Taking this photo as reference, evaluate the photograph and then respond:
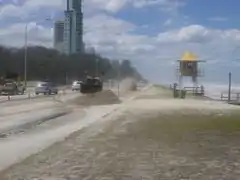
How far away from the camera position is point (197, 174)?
1244 cm

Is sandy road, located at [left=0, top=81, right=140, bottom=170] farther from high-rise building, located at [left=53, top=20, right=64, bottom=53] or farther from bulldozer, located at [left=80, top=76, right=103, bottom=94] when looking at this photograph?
high-rise building, located at [left=53, top=20, right=64, bottom=53]

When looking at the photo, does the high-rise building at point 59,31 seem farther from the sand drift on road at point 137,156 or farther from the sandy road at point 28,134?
the sand drift on road at point 137,156

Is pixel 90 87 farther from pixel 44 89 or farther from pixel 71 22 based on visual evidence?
pixel 71 22

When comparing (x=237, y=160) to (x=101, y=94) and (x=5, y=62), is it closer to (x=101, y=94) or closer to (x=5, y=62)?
(x=101, y=94)

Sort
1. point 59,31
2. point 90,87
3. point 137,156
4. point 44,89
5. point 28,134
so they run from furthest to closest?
point 59,31 < point 44,89 < point 90,87 < point 28,134 < point 137,156

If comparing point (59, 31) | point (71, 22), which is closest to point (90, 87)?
point (71, 22)

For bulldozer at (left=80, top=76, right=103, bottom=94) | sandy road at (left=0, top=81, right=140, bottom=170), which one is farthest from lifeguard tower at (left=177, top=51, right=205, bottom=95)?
sandy road at (left=0, top=81, right=140, bottom=170)

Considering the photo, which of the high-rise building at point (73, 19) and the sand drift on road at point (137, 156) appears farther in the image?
the high-rise building at point (73, 19)

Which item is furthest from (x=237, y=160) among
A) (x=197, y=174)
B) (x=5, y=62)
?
(x=5, y=62)

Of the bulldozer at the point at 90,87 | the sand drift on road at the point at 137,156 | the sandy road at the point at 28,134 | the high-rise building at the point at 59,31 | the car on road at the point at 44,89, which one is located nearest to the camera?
the sand drift on road at the point at 137,156

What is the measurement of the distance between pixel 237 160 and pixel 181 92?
55446 millimetres

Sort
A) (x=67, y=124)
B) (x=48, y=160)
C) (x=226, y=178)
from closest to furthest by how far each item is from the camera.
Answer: (x=226, y=178)
(x=48, y=160)
(x=67, y=124)

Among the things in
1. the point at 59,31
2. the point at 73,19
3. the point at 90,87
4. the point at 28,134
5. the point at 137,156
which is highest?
the point at 73,19

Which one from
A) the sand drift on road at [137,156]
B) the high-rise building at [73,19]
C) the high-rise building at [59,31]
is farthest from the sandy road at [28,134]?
the high-rise building at [59,31]
